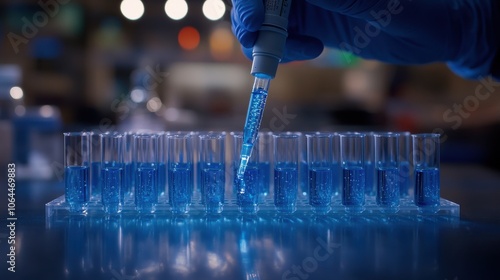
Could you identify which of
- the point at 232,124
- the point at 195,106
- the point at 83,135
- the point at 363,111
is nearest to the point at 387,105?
the point at 363,111

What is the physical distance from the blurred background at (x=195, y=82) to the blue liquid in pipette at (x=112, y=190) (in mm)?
3907

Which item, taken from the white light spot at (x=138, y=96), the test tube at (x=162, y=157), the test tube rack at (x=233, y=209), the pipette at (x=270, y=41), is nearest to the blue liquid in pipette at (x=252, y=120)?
the pipette at (x=270, y=41)

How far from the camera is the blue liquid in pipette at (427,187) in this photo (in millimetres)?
1394

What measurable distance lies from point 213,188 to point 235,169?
10 cm

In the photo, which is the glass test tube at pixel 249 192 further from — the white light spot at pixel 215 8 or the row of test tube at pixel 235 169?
the white light spot at pixel 215 8

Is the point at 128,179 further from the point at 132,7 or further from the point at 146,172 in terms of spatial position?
the point at 132,7

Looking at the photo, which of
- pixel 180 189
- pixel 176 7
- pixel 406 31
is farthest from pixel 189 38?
pixel 180 189

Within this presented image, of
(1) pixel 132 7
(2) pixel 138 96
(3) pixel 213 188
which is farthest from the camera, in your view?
(2) pixel 138 96

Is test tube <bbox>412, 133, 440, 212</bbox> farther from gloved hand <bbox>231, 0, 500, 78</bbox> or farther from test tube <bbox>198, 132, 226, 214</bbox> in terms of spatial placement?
test tube <bbox>198, 132, 226, 214</bbox>

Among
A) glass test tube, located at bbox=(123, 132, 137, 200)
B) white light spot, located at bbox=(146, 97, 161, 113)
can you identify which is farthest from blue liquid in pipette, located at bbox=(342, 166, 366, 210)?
white light spot, located at bbox=(146, 97, 161, 113)

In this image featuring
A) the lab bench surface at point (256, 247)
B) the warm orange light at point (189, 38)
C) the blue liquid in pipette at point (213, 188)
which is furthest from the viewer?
the warm orange light at point (189, 38)

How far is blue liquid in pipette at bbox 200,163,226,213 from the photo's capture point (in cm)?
136

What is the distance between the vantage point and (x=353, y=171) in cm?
139

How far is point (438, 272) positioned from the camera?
882mm
